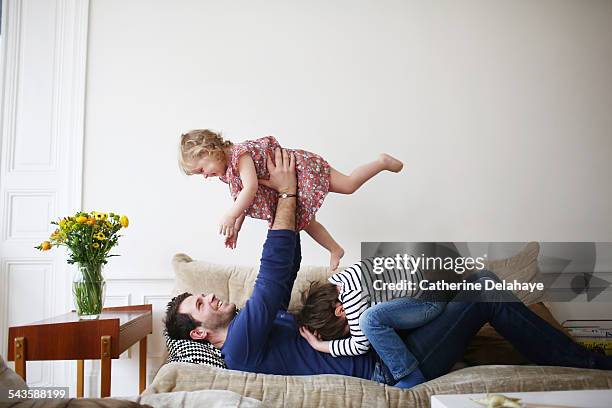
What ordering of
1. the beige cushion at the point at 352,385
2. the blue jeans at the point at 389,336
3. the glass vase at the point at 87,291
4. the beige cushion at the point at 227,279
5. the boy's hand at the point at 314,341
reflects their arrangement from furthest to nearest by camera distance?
the beige cushion at the point at 227,279 < the glass vase at the point at 87,291 < the boy's hand at the point at 314,341 < the blue jeans at the point at 389,336 < the beige cushion at the point at 352,385

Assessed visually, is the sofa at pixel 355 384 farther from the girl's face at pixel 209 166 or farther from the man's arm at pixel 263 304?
the girl's face at pixel 209 166

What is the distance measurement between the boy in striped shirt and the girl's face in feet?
1.99

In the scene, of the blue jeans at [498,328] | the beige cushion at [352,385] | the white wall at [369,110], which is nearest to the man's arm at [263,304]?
the beige cushion at [352,385]

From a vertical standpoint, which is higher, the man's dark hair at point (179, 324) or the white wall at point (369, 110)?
the white wall at point (369, 110)

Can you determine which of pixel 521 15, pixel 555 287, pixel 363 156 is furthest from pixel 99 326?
pixel 521 15

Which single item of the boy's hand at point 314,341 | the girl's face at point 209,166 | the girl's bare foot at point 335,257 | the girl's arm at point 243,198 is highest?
the girl's face at point 209,166

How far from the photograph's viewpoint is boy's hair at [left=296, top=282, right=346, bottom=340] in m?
1.91

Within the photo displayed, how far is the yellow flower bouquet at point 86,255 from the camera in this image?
A: 2059 mm

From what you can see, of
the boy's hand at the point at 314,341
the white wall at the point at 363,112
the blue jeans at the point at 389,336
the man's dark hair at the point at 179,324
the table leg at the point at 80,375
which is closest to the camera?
the blue jeans at the point at 389,336

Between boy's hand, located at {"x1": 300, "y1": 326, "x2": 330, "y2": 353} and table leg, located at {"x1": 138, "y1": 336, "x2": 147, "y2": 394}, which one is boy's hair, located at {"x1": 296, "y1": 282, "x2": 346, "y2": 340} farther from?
table leg, located at {"x1": 138, "y1": 336, "x2": 147, "y2": 394}

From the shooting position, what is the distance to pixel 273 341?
1823mm

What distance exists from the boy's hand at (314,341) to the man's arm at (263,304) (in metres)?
0.17

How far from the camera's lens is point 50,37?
8.80ft

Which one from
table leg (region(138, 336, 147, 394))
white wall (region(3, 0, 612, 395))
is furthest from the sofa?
white wall (region(3, 0, 612, 395))
